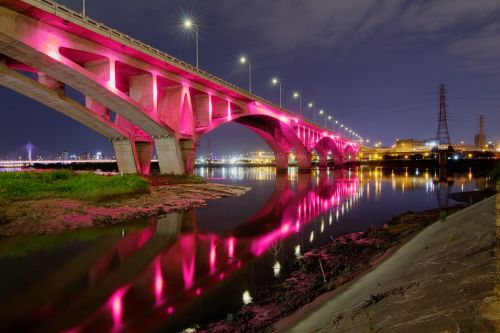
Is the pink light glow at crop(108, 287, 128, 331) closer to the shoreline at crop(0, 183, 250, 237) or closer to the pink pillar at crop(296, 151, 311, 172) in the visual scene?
the shoreline at crop(0, 183, 250, 237)

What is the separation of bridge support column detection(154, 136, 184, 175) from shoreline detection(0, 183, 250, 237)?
1072 centimetres

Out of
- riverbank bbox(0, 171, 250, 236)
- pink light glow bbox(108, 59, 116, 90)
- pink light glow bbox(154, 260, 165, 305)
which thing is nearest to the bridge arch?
pink light glow bbox(108, 59, 116, 90)

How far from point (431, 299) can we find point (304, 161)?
272ft

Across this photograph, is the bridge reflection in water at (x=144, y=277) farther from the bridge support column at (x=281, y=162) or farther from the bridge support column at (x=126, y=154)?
the bridge support column at (x=281, y=162)

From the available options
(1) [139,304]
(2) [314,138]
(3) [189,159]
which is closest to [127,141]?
(3) [189,159]

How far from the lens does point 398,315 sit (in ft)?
13.4

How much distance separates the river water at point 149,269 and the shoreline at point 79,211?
1.15 m

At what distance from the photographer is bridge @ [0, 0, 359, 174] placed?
2275 cm

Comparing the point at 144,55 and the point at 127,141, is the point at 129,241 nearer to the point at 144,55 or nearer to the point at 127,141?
the point at 144,55

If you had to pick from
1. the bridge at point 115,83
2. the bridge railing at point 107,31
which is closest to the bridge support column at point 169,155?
the bridge at point 115,83

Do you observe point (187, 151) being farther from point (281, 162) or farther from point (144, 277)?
point (281, 162)

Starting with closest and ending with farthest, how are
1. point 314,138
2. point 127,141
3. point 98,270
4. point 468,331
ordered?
1. point 468,331
2. point 98,270
3. point 127,141
4. point 314,138

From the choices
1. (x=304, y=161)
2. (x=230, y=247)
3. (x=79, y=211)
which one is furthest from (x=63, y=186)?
(x=304, y=161)

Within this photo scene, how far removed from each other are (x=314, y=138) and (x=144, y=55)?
6613cm
